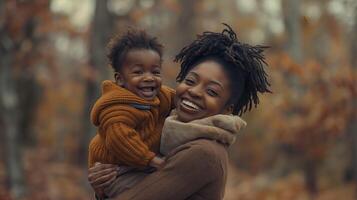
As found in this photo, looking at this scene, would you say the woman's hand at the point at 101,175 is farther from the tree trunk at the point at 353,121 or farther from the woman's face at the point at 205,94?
the tree trunk at the point at 353,121

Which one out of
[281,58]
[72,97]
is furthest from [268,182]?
[72,97]

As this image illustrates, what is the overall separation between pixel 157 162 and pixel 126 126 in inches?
8.7

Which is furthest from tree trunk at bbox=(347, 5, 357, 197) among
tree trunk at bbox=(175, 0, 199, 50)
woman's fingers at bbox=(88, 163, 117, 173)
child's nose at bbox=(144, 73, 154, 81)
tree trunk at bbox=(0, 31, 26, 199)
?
woman's fingers at bbox=(88, 163, 117, 173)

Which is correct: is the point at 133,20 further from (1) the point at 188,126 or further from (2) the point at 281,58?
(1) the point at 188,126

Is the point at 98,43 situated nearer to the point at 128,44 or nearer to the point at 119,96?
the point at 128,44

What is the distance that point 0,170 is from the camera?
15719 mm

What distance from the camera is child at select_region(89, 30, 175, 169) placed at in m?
3.24

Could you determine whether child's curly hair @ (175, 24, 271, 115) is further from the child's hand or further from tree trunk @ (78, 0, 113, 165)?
tree trunk @ (78, 0, 113, 165)

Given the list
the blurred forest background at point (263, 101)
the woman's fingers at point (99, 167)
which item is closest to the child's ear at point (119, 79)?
the woman's fingers at point (99, 167)

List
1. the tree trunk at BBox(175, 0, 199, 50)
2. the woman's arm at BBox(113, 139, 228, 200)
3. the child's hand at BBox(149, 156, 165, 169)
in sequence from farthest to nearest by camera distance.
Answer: the tree trunk at BBox(175, 0, 199, 50) < the child's hand at BBox(149, 156, 165, 169) < the woman's arm at BBox(113, 139, 228, 200)

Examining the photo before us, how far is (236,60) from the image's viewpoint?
3291mm

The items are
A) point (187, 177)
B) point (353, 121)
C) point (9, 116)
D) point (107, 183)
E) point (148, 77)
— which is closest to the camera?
point (187, 177)

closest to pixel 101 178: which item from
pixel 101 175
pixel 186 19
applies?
pixel 101 175

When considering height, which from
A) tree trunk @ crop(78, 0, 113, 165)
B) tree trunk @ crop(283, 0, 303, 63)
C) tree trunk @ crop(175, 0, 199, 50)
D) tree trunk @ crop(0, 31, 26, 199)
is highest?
tree trunk @ crop(175, 0, 199, 50)
